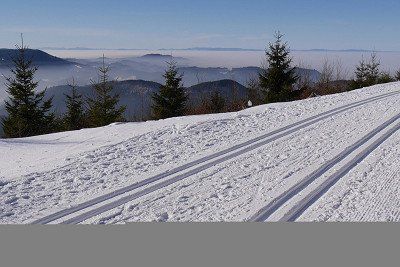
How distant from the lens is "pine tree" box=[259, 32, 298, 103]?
34.4 m

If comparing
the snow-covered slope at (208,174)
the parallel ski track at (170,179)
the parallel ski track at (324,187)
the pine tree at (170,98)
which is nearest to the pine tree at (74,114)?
the pine tree at (170,98)

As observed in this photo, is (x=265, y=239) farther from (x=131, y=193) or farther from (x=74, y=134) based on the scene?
(x=74, y=134)

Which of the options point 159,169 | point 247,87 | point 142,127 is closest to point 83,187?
point 159,169

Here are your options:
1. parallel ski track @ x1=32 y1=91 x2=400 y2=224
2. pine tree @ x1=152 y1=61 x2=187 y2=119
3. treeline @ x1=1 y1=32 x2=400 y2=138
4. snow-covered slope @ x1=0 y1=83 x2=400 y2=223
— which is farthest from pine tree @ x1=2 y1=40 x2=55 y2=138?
parallel ski track @ x1=32 y1=91 x2=400 y2=224

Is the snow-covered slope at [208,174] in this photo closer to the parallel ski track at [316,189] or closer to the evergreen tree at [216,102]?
the parallel ski track at [316,189]

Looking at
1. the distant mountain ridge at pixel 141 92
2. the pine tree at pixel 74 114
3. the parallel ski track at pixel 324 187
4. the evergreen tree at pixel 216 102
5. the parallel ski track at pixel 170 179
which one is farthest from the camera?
the distant mountain ridge at pixel 141 92

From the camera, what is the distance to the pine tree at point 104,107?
110 ft

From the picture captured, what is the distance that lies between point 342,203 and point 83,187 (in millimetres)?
3177

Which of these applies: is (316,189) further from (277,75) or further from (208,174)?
(277,75)

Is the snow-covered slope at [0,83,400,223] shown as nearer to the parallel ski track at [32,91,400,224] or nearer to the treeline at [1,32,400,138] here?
the parallel ski track at [32,91,400,224]

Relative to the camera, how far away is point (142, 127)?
1011 cm

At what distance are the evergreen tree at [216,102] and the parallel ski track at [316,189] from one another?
99.4 ft

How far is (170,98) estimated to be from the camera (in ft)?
111

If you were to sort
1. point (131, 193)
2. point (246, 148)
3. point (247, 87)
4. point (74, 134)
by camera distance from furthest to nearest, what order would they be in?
point (247, 87), point (74, 134), point (246, 148), point (131, 193)
